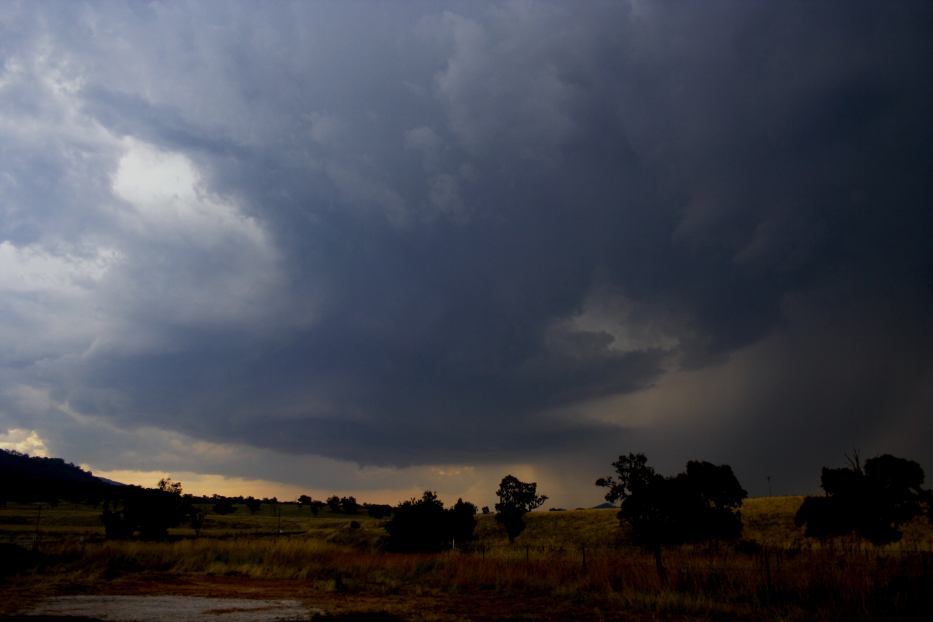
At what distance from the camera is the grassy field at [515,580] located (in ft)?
51.3

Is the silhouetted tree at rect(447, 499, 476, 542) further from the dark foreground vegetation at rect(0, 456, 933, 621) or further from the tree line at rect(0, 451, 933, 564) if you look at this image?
the dark foreground vegetation at rect(0, 456, 933, 621)

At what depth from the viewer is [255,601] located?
19.4 m

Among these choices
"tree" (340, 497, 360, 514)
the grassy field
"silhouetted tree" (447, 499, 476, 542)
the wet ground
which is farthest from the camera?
"tree" (340, 497, 360, 514)

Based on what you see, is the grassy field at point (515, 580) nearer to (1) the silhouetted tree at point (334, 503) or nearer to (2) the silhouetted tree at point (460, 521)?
(2) the silhouetted tree at point (460, 521)

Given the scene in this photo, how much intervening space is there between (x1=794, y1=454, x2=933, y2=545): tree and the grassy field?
16.9 metres

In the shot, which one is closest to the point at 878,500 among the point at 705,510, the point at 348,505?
the point at 705,510

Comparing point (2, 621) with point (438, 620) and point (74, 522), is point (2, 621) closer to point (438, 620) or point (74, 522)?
point (438, 620)

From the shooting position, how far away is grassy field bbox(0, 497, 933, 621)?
15625mm

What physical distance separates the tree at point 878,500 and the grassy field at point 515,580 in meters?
16.9

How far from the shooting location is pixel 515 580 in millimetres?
24156

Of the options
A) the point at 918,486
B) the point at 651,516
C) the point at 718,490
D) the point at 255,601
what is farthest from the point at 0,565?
the point at 918,486

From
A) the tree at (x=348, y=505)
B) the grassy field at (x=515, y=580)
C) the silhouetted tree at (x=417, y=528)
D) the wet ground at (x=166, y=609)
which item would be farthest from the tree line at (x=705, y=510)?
the tree at (x=348, y=505)

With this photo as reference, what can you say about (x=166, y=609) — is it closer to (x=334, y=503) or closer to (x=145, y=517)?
(x=145, y=517)

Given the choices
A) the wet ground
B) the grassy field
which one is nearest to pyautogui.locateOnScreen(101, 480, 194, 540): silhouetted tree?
the grassy field
